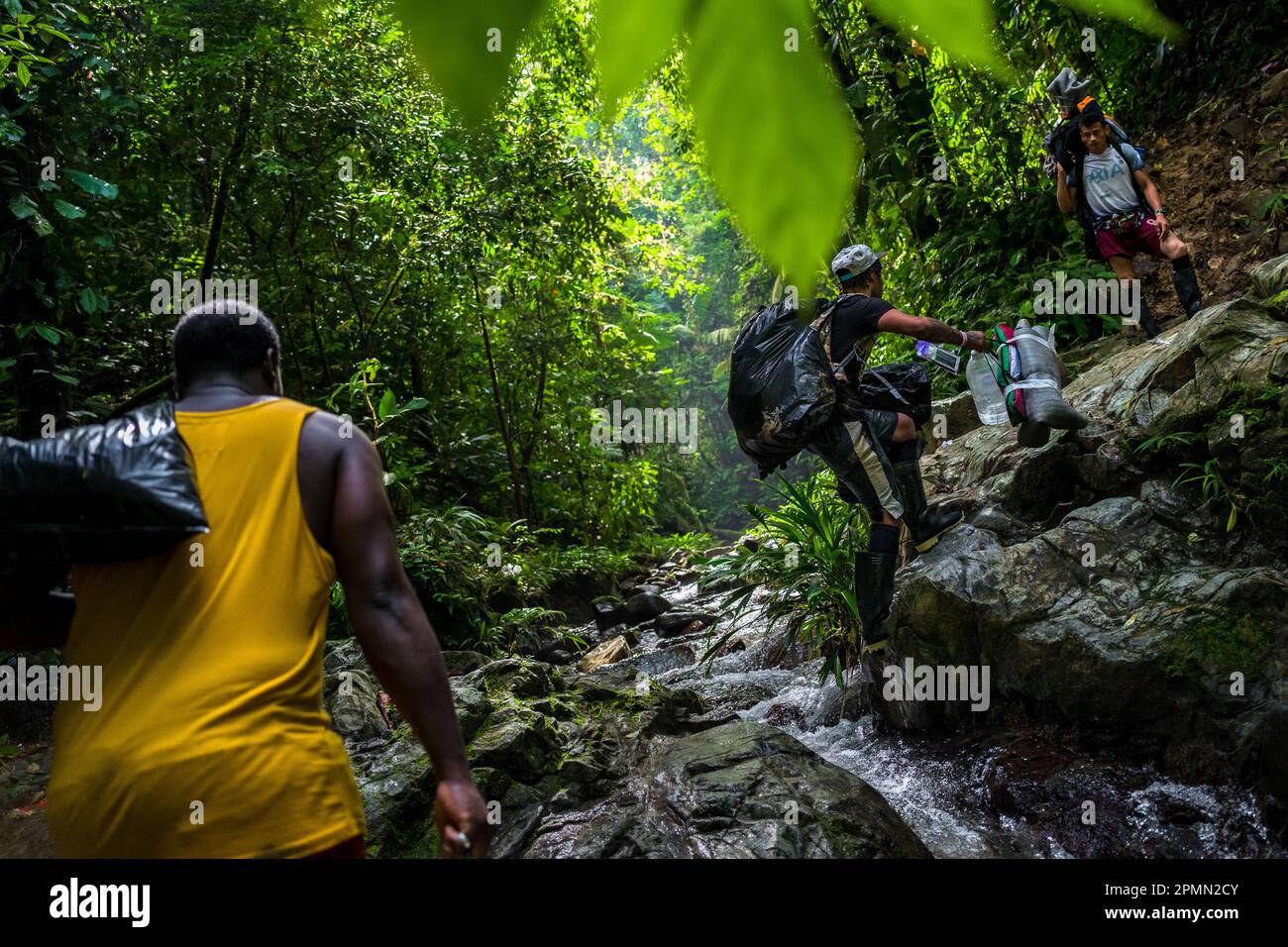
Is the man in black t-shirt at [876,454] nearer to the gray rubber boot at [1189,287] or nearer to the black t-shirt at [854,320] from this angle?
the black t-shirt at [854,320]

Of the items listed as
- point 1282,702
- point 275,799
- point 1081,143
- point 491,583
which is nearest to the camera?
point 275,799

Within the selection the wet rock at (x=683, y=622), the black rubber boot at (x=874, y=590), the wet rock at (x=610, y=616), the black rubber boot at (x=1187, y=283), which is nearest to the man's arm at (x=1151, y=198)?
the black rubber boot at (x=1187, y=283)

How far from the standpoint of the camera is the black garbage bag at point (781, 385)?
3.26m

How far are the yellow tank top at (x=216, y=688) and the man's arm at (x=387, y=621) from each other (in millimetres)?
59

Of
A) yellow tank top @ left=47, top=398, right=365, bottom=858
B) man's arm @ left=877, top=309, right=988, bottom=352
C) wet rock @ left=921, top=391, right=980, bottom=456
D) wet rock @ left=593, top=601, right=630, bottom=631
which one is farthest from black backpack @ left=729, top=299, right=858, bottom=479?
wet rock @ left=593, top=601, right=630, bottom=631

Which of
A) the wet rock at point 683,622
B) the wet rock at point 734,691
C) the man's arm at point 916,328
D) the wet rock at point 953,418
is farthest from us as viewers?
the wet rock at point 683,622

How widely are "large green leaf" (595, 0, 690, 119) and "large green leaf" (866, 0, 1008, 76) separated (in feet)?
0.21

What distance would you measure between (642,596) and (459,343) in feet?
12.1

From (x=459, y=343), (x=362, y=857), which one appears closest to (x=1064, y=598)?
(x=362, y=857)

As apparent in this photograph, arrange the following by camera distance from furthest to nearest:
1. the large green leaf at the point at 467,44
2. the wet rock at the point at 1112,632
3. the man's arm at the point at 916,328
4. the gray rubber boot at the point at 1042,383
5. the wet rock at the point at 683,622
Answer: the wet rock at the point at 683,622 < the gray rubber boot at the point at 1042,383 < the man's arm at the point at 916,328 < the wet rock at the point at 1112,632 < the large green leaf at the point at 467,44

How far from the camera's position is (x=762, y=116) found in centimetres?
28

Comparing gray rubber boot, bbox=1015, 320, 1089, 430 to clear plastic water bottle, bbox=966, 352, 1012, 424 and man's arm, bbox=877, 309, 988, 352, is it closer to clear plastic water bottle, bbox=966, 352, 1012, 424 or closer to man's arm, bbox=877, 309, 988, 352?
man's arm, bbox=877, 309, 988, 352

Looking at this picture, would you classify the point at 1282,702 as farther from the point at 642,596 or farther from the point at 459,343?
the point at 459,343

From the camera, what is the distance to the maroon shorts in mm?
4578
